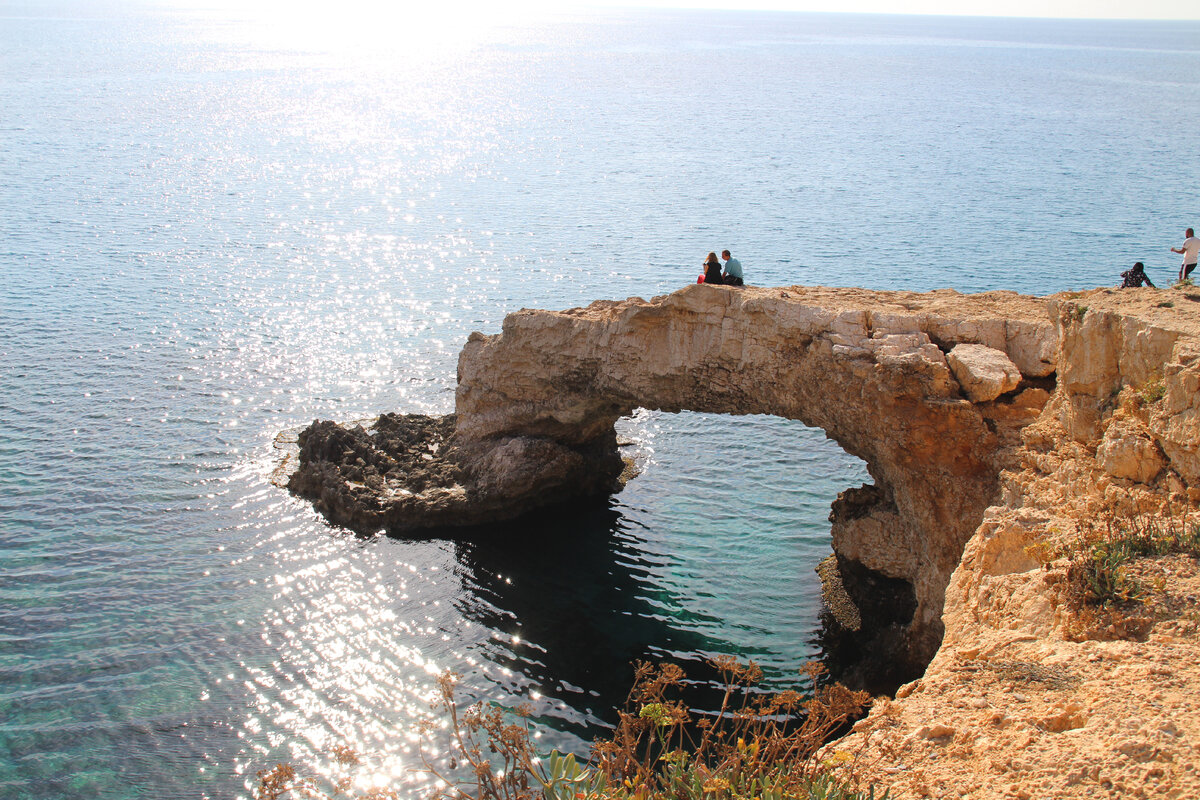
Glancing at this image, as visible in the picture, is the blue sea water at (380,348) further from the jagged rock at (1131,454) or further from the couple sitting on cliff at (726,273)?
the jagged rock at (1131,454)

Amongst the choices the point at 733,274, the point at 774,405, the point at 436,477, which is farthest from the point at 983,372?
the point at 436,477

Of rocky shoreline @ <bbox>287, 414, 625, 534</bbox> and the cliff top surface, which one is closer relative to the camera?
the cliff top surface

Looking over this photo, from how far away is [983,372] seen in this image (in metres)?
16.8

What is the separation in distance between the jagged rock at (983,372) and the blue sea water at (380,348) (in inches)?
276

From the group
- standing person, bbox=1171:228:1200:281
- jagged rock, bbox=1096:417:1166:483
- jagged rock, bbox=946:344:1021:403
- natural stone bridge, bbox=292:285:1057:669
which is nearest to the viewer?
jagged rock, bbox=1096:417:1166:483

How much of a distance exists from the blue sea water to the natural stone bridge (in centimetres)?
155

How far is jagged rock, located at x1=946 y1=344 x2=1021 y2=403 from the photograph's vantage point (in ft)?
54.9

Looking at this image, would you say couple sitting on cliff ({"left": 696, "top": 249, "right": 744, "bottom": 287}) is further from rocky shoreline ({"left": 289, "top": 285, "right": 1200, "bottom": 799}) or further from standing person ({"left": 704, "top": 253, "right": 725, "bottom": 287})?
rocky shoreline ({"left": 289, "top": 285, "right": 1200, "bottom": 799})

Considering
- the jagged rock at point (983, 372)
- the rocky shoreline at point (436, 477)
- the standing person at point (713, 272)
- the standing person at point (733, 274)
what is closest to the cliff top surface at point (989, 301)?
the standing person at point (733, 274)

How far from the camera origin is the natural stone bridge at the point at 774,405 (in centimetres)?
1723

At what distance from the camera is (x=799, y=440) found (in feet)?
99.1

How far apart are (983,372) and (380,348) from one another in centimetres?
2693

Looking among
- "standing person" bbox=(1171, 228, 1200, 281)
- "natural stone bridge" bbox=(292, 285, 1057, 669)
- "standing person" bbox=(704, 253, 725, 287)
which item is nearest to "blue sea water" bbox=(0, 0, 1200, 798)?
"natural stone bridge" bbox=(292, 285, 1057, 669)

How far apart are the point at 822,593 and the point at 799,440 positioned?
8854mm
